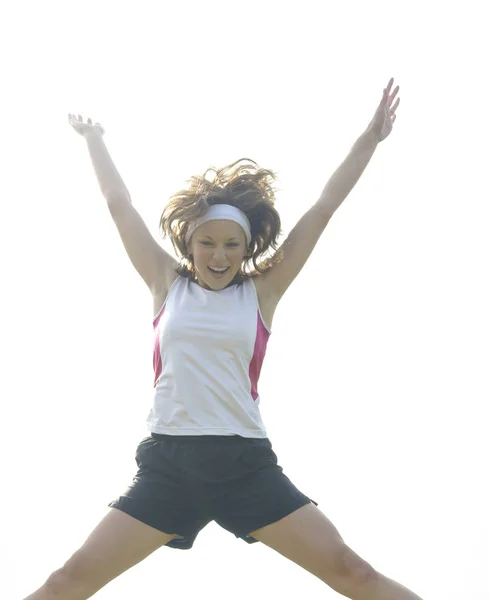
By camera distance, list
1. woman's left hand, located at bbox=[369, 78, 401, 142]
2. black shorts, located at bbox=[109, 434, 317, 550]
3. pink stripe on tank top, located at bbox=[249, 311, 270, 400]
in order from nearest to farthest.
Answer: black shorts, located at bbox=[109, 434, 317, 550]
pink stripe on tank top, located at bbox=[249, 311, 270, 400]
woman's left hand, located at bbox=[369, 78, 401, 142]

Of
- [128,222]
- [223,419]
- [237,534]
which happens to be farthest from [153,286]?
[237,534]

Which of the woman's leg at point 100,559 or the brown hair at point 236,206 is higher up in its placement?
the brown hair at point 236,206

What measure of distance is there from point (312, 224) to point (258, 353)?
72 cm

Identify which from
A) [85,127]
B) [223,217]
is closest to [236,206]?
[223,217]

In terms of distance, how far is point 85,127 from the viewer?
583cm

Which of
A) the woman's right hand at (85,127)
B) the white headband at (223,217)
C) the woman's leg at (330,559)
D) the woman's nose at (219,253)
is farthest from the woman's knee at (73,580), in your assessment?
the woman's right hand at (85,127)

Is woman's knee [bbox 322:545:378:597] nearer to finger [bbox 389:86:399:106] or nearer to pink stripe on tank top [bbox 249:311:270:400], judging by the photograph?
pink stripe on tank top [bbox 249:311:270:400]

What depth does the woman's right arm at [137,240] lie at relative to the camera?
5277mm

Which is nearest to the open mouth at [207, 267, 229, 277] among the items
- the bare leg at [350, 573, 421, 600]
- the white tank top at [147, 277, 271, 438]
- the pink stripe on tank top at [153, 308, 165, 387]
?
the white tank top at [147, 277, 271, 438]

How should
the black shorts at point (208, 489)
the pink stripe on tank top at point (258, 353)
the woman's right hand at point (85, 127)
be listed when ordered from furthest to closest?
the woman's right hand at point (85, 127)
the pink stripe on tank top at point (258, 353)
the black shorts at point (208, 489)

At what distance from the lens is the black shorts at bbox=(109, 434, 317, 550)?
4.79m

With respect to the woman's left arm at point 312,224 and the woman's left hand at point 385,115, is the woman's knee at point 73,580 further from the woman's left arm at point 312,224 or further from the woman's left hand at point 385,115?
the woman's left hand at point 385,115

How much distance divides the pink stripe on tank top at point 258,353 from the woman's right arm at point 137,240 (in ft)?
1.67

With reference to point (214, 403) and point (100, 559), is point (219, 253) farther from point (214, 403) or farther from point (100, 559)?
point (100, 559)
